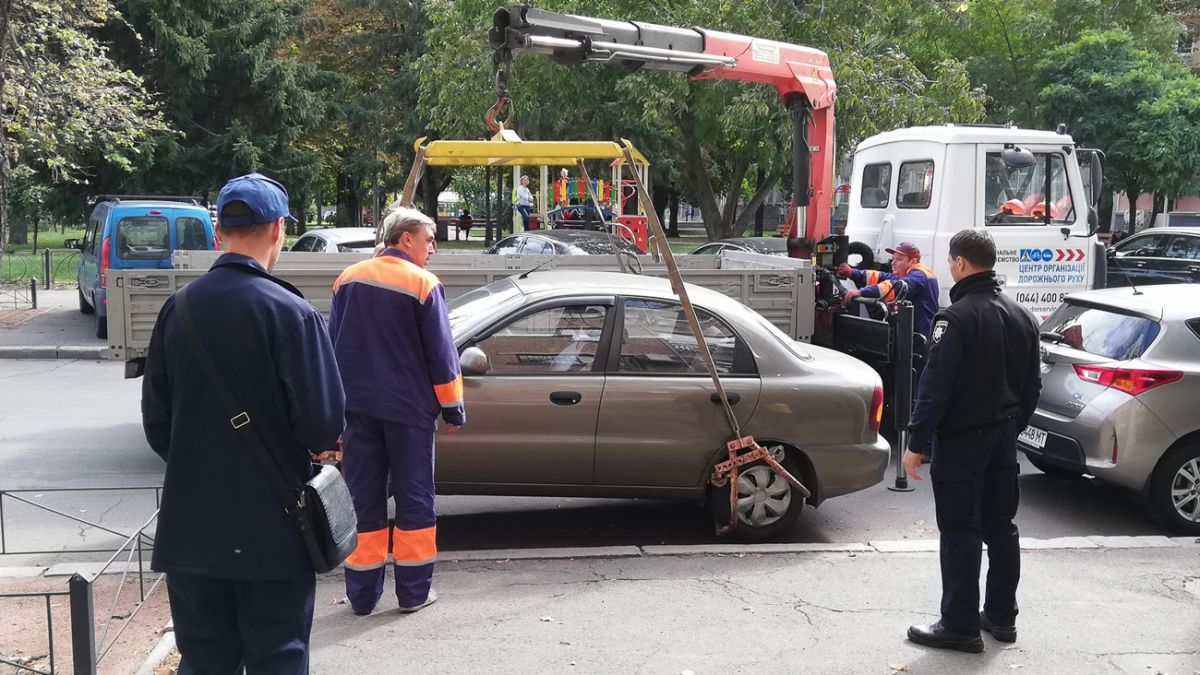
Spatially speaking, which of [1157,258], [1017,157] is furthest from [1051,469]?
[1157,258]

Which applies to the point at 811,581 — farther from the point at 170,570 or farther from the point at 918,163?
the point at 918,163

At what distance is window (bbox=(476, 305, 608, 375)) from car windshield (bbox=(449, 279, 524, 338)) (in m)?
0.13

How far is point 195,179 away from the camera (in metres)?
29.6

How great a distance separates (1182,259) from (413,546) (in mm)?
14976

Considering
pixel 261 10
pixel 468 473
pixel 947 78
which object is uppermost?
pixel 261 10

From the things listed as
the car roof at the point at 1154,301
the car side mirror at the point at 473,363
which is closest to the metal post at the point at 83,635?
the car side mirror at the point at 473,363

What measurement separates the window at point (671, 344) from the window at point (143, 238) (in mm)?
11282

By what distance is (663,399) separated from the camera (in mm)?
6492

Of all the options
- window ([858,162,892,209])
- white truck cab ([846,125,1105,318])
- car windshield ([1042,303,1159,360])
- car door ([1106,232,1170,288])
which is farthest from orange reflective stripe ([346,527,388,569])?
car door ([1106,232,1170,288])

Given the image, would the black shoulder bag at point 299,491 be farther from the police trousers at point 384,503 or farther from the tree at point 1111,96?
the tree at point 1111,96

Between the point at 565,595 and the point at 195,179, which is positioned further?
the point at 195,179

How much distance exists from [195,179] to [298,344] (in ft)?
93.6

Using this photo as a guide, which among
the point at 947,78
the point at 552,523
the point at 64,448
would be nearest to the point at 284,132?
the point at 947,78

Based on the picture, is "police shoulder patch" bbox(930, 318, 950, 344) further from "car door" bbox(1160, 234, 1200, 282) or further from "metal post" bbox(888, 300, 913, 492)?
"car door" bbox(1160, 234, 1200, 282)
